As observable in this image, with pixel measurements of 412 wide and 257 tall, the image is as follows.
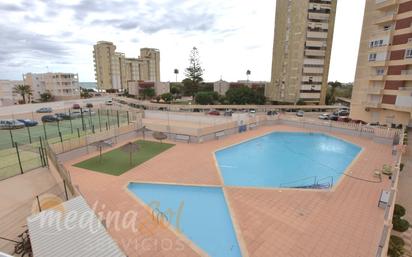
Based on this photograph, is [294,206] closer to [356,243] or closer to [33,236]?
[356,243]

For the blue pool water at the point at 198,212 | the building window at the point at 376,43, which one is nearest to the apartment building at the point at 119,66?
the building window at the point at 376,43

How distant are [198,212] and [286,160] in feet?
37.5

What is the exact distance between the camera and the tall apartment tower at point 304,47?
1847 inches

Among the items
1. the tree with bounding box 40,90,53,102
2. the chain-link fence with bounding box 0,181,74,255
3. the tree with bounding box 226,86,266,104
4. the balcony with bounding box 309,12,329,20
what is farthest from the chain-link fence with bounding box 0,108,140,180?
the balcony with bounding box 309,12,329,20

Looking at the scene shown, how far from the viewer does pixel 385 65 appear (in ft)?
86.4

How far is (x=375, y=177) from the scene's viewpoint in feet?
44.1

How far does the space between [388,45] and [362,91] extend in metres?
6.59

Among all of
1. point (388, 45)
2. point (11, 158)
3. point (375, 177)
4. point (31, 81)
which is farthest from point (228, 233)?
point (31, 81)

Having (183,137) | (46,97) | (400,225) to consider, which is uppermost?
(46,97)

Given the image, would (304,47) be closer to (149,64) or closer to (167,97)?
(167,97)

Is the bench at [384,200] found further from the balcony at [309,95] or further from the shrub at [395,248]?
the balcony at [309,95]

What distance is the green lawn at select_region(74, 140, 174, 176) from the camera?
1488cm

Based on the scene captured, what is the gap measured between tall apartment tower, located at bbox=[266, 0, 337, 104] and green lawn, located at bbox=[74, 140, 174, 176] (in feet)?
133

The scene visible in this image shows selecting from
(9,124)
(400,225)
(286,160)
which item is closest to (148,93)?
(9,124)
